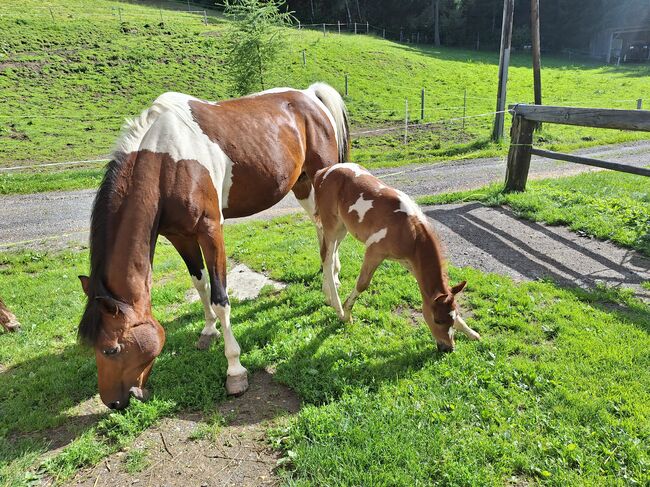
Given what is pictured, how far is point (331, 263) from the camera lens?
4.70m

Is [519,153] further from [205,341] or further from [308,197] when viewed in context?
[205,341]

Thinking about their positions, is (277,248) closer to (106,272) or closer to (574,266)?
(106,272)

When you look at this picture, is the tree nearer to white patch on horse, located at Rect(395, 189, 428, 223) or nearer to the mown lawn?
the mown lawn

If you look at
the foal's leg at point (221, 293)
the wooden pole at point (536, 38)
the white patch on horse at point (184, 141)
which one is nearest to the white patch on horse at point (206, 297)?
the foal's leg at point (221, 293)

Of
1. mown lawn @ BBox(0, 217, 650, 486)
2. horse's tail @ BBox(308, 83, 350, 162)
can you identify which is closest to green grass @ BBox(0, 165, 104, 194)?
mown lawn @ BBox(0, 217, 650, 486)

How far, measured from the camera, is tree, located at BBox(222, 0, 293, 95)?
14602 mm

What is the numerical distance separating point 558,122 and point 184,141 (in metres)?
6.67

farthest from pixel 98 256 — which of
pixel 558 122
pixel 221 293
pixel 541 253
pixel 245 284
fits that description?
pixel 558 122

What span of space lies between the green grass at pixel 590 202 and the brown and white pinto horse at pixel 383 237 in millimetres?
3887

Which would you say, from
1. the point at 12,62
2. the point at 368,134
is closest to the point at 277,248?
the point at 368,134

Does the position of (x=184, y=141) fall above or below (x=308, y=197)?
above

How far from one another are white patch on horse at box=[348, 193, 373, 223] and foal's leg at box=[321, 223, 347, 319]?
43 cm

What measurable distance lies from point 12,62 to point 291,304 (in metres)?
25.1

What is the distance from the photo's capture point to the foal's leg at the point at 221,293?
366cm
